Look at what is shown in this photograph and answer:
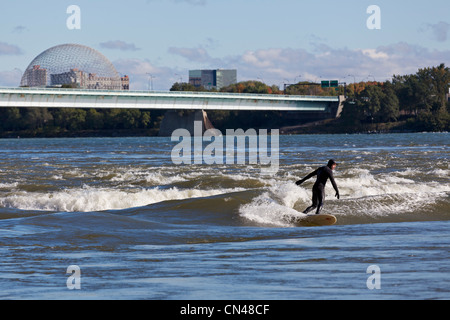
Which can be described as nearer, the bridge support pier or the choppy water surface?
the choppy water surface

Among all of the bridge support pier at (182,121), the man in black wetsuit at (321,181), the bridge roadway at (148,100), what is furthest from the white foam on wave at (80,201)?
the bridge support pier at (182,121)

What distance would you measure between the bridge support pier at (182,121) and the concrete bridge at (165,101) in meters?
0.21

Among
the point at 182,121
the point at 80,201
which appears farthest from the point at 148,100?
the point at 80,201

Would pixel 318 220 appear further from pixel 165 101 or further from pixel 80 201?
pixel 165 101

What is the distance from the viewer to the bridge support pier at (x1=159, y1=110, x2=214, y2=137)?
156 metres

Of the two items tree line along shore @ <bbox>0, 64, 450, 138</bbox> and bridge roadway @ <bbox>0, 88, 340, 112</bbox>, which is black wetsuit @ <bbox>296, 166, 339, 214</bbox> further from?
tree line along shore @ <bbox>0, 64, 450, 138</bbox>

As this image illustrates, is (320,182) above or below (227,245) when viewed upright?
above

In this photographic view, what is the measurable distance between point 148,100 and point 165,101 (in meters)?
5.12

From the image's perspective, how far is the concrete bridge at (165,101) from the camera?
4277 inches

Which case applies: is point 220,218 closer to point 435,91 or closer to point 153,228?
point 153,228

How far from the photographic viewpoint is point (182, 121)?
6225 inches

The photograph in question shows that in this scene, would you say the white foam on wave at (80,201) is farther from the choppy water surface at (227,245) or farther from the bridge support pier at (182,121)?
the bridge support pier at (182,121)

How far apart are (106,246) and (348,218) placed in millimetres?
8614

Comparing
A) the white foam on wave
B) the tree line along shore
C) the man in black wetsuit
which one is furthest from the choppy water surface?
the tree line along shore
